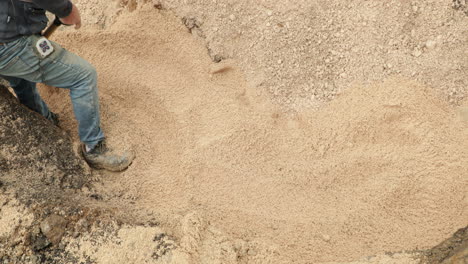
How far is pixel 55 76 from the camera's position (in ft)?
8.22

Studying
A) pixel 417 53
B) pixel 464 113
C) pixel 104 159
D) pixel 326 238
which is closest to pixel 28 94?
pixel 104 159

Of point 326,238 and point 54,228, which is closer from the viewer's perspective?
point 54,228

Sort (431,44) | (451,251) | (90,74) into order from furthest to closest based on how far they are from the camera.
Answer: (431,44)
(90,74)
(451,251)

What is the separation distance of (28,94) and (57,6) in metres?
0.85

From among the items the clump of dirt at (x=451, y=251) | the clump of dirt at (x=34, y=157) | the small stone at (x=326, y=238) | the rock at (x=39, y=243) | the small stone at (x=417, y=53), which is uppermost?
the small stone at (x=417, y=53)

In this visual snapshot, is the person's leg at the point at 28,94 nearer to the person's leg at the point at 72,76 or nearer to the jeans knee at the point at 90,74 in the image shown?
the person's leg at the point at 72,76

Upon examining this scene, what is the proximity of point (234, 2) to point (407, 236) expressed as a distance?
204 cm

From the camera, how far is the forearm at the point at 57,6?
7.06 ft

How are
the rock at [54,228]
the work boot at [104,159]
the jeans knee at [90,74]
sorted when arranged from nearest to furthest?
the rock at [54,228], the jeans knee at [90,74], the work boot at [104,159]

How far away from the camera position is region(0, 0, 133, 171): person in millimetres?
2225

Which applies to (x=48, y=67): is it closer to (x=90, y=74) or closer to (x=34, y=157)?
(x=90, y=74)

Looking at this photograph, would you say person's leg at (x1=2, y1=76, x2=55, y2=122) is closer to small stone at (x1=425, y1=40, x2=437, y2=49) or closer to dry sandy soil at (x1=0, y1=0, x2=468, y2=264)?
dry sandy soil at (x1=0, y1=0, x2=468, y2=264)

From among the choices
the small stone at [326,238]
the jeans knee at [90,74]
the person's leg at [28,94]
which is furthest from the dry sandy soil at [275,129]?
the jeans knee at [90,74]

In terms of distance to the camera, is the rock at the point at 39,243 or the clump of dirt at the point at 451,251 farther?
the rock at the point at 39,243
